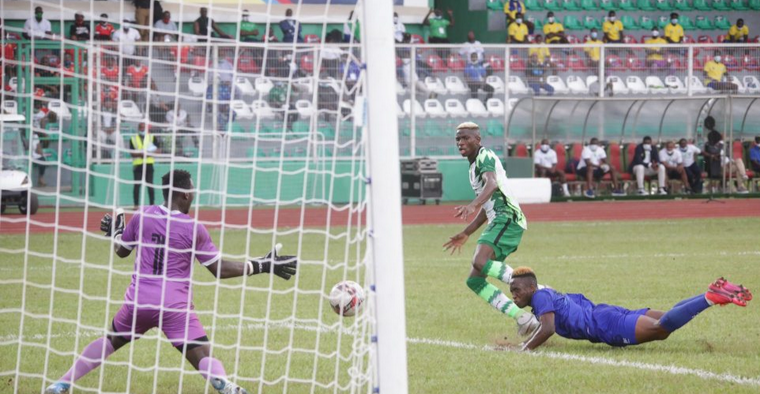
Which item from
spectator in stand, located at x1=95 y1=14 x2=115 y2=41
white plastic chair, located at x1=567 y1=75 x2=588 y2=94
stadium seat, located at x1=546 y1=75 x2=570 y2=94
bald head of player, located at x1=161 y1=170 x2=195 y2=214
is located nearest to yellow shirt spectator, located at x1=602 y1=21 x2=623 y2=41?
white plastic chair, located at x1=567 y1=75 x2=588 y2=94

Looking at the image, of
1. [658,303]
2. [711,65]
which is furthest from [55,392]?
[711,65]

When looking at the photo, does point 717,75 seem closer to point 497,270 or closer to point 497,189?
point 497,189

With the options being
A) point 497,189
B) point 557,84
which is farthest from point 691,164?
point 497,189

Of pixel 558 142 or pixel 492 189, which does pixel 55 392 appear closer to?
pixel 492 189

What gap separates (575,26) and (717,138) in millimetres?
8034

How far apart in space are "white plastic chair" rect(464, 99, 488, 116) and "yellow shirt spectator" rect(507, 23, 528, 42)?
480cm

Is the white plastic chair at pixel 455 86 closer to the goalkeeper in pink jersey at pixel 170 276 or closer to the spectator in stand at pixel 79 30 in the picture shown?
the spectator in stand at pixel 79 30

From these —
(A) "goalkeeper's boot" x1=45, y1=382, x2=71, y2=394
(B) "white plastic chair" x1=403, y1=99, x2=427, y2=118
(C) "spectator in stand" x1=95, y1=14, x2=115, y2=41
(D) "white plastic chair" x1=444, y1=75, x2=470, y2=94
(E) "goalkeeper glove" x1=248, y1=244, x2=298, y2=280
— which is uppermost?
(C) "spectator in stand" x1=95, y1=14, x2=115, y2=41

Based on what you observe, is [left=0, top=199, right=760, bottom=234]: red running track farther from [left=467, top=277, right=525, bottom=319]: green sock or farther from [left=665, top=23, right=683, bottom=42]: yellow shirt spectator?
[left=467, top=277, right=525, bottom=319]: green sock

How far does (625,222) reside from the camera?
19.5 meters

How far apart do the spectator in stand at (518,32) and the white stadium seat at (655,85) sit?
13.6ft

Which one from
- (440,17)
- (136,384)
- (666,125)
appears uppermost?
(440,17)

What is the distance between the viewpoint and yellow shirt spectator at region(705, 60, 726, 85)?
27469 mm

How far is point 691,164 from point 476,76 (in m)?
5.95
